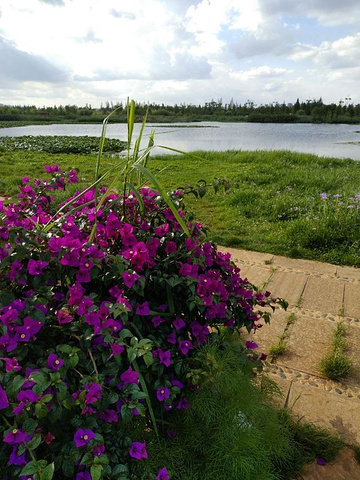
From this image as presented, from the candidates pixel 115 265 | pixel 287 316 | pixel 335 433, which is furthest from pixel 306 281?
pixel 115 265

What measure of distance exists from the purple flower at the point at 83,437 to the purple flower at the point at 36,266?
55cm

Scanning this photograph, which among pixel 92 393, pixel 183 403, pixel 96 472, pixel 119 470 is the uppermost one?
pixel 92 393

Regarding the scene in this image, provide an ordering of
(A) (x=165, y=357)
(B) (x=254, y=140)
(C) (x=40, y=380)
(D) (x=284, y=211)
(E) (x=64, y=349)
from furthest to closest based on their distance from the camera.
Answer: (B) (x=254, y=140) → (D) (x=284, y=211) → (A) (x=165, y=357) → (E) (x=64, y=349) → (C) (x=40, y=380)

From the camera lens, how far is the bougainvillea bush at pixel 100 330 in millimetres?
1001

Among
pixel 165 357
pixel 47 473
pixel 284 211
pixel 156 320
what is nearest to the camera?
pixel 47 473

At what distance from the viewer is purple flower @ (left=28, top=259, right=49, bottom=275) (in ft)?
4.11

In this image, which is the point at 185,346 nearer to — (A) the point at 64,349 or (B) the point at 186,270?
(B) the point at 186,270

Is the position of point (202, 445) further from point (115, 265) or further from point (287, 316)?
point (287, 316)

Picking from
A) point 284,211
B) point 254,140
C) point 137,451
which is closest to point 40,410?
point 137,451

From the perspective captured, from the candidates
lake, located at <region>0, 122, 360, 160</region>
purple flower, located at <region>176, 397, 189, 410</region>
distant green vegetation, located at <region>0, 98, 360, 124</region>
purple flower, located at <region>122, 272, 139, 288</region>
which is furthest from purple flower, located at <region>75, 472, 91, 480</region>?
distant green vegetation, located at <region>0, 98, 360, 124</region>

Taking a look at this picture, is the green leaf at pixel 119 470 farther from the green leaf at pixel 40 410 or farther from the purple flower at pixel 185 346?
the purple flower at pixel 185 346

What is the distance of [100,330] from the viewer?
1129mm

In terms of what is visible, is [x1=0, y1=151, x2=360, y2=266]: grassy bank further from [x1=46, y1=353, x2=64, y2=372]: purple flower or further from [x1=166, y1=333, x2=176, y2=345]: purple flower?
[x1=46, y1=353, x2=64, y2=372]: purple flower

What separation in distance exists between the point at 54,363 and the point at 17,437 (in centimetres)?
21
